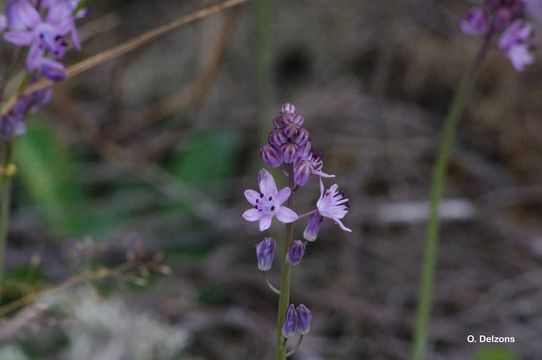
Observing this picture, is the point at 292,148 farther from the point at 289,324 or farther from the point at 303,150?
the point at 289,324

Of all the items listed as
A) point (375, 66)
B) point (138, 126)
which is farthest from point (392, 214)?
point (138, 126)

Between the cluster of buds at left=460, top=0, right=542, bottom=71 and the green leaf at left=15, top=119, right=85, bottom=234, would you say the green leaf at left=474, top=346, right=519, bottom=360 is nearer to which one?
the cluster of buds at left=460, top=0, right=542, bottom=71

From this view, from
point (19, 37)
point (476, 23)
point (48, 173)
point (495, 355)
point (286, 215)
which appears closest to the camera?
point (286, 215)

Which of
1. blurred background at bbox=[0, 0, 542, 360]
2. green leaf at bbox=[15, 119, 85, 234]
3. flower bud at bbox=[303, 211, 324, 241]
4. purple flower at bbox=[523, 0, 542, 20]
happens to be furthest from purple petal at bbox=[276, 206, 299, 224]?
green leaf at bbox=[15, 119, 85, 234]

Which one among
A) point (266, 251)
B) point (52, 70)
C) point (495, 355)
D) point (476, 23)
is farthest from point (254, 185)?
point (266, 251)

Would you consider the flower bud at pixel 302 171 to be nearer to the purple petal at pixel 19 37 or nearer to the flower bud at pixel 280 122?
the flower bud at pixel 280 122

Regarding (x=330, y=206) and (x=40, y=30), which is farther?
(x=40, y=30)

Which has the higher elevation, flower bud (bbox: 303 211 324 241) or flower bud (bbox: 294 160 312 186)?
flower bud (bbox: 294 160 312 186)

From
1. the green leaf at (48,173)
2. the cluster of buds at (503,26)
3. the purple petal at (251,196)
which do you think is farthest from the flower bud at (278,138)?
the green leaf at (48,173)
